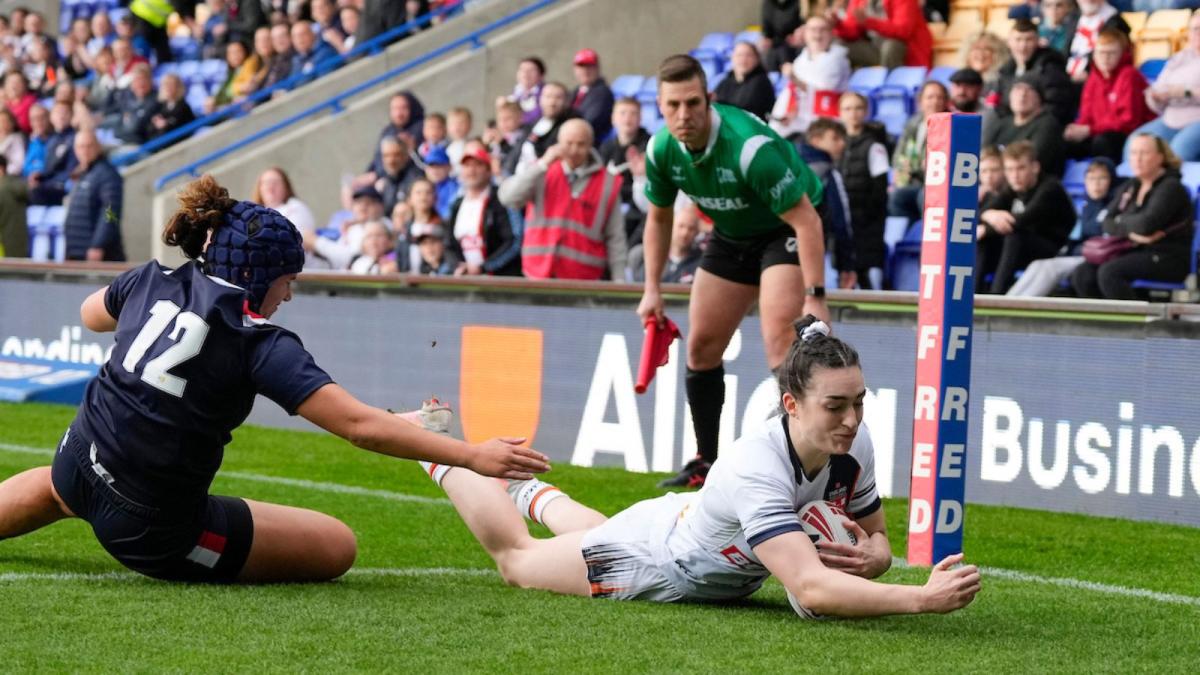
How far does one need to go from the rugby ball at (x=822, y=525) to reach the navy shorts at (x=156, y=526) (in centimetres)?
186

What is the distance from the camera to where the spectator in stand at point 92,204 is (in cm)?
1712

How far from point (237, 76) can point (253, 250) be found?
14.8 m

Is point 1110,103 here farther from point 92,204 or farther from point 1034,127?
point 92,204

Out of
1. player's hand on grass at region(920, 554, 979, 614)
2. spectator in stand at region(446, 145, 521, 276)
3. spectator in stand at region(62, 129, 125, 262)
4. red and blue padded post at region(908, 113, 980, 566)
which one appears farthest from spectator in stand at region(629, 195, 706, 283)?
spectator in stand at region(62, 129, 125, 262)

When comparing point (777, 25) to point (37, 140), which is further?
point (37, 140)

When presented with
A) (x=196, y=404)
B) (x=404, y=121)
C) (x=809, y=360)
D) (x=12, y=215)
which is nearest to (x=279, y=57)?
(x=12, y=215)

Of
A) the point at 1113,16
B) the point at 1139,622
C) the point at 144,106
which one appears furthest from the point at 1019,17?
the point at 144,106

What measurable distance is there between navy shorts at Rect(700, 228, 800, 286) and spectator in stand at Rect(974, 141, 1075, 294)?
9.35ft

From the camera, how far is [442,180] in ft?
48.0

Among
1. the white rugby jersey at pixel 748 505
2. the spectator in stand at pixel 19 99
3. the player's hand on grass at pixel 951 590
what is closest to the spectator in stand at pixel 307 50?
the spectator in stand at pixel 19 99

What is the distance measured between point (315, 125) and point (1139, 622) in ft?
45.1

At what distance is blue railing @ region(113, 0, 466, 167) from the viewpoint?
729 inches

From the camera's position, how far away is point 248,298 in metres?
5.65

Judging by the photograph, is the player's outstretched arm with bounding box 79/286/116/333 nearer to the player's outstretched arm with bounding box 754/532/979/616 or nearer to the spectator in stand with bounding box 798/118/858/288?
the player's outstretched arm with bounding box 754/532/979/616
